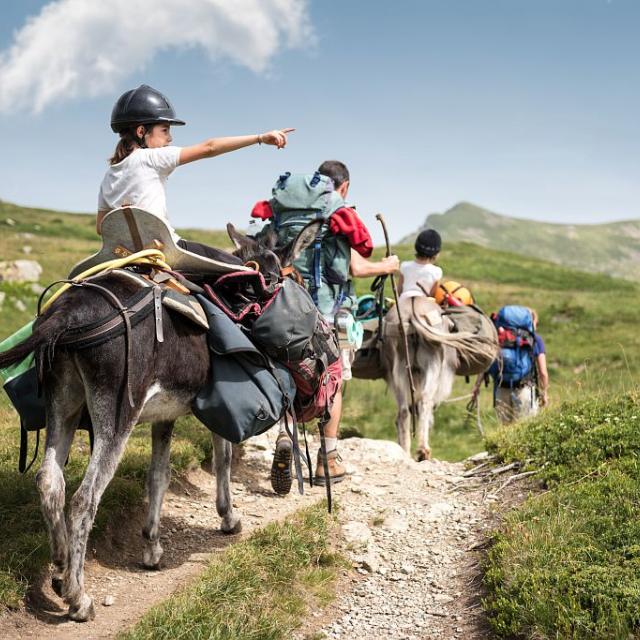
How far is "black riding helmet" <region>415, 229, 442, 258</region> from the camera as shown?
9727 millimetres

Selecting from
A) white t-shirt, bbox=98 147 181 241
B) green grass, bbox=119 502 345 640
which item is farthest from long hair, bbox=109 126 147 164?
green grass, bbox=119 502 345 640

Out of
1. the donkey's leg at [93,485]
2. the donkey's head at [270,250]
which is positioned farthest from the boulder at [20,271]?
→ the donkey's leg at [93,485]

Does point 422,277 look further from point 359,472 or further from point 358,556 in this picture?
point 358,556

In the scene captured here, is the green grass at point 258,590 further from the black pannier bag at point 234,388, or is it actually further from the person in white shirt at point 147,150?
the person in white shirt at point 147,150

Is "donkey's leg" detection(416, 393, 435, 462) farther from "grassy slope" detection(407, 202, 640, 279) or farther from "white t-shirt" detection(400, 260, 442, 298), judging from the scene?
"grassy slope" detection(407, 202, 640, 279)

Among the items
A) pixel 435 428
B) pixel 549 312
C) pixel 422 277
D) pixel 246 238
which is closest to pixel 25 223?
pixel 549 312

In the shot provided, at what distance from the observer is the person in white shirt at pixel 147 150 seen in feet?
15.6

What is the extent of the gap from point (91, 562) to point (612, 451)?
4.38 metres

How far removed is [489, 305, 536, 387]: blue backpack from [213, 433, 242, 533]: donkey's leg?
580cm

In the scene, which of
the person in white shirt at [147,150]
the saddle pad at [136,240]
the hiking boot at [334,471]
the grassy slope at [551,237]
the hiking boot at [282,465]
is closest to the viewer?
the saddle pad at [136,240]

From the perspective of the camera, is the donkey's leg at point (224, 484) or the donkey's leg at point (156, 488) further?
the donkey's leg at point (224, 484)

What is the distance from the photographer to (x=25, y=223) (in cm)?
4450

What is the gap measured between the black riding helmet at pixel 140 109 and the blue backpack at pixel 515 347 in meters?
7.10

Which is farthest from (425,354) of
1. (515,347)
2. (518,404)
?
(518,404)
